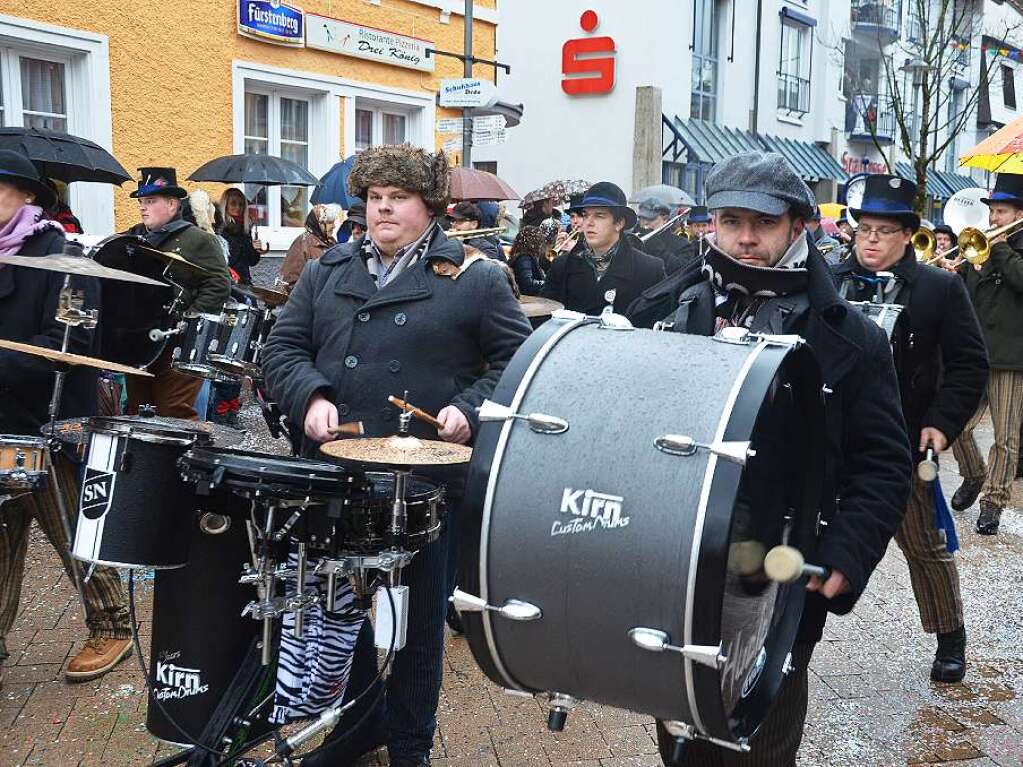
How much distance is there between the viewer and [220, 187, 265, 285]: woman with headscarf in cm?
1016

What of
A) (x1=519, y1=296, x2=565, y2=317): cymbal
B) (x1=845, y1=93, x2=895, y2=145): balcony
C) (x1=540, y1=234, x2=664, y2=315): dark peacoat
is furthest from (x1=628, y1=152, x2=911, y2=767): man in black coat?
(x1=845, y1=93, x2=895, y2=145): balcony

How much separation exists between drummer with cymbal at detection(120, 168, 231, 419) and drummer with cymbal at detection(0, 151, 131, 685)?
7.41ft

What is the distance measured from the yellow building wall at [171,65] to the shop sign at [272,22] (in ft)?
0.28

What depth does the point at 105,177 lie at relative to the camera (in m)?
8.52

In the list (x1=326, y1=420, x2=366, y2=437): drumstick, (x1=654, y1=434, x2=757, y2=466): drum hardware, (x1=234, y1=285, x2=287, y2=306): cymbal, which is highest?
(x1=654, y1=434, x2=757, y2=466): drum hardware

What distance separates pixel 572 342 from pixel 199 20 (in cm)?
991

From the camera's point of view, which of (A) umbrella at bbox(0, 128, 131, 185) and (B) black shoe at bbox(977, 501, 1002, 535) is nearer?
(B) black shoe at bbox(977, 501, 1002, 535)

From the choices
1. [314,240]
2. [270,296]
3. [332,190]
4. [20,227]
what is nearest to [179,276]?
[270,296]

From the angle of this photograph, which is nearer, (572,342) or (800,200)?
(572,342)

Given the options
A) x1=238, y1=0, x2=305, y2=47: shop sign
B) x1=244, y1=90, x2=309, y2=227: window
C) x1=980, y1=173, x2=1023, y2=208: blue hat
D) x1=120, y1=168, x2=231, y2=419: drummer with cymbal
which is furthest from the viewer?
x1=244, y1=90, x2=309, y2=227: window

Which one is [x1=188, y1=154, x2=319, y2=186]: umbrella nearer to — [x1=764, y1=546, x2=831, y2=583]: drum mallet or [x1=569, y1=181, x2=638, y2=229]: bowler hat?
[x1=569, y1=181, x2=638, y2=229]: bowler hat

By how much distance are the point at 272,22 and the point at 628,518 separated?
10761 mm

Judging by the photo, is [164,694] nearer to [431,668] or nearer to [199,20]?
[431,668]

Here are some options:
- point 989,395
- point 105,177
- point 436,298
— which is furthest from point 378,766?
point 105,177
